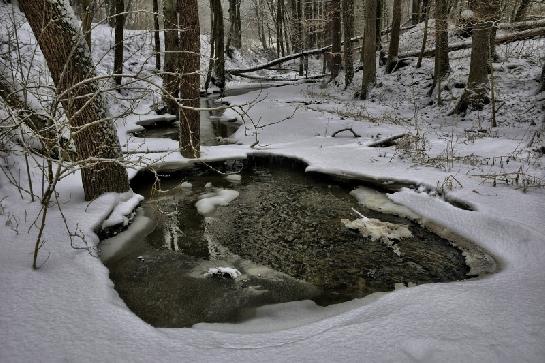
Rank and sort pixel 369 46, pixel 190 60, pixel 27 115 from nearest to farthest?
pixel 27 115 → pixel 190 60 → pixel 369 46

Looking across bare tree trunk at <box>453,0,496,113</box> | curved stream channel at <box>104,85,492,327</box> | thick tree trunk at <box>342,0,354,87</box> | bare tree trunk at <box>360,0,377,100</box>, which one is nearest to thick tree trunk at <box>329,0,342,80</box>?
thick tree trunk at <box>342,0,354,87</box>

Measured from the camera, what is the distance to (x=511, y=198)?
17.1 ft

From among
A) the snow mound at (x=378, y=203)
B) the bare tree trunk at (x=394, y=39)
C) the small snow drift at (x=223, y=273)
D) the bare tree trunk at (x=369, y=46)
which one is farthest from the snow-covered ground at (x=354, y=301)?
the bare tree trunk at (x=394, y=39)

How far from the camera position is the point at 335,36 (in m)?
17.2

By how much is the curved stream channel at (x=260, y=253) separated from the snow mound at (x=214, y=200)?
0.02 m

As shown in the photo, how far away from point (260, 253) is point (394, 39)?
529 inches

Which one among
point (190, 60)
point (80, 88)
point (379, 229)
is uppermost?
point (190, 60)

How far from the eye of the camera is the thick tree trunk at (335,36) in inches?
650

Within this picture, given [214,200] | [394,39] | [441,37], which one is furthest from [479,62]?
[214,200]

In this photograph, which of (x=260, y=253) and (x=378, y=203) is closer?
(x=260, y=253)

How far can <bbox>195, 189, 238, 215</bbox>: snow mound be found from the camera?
6.13 m

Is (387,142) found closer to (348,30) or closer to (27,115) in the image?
(27,115)

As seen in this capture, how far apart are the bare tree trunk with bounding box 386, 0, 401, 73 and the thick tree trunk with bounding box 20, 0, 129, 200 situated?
12565 mm

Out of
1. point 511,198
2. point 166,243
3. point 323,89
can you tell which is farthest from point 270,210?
point 323,89
